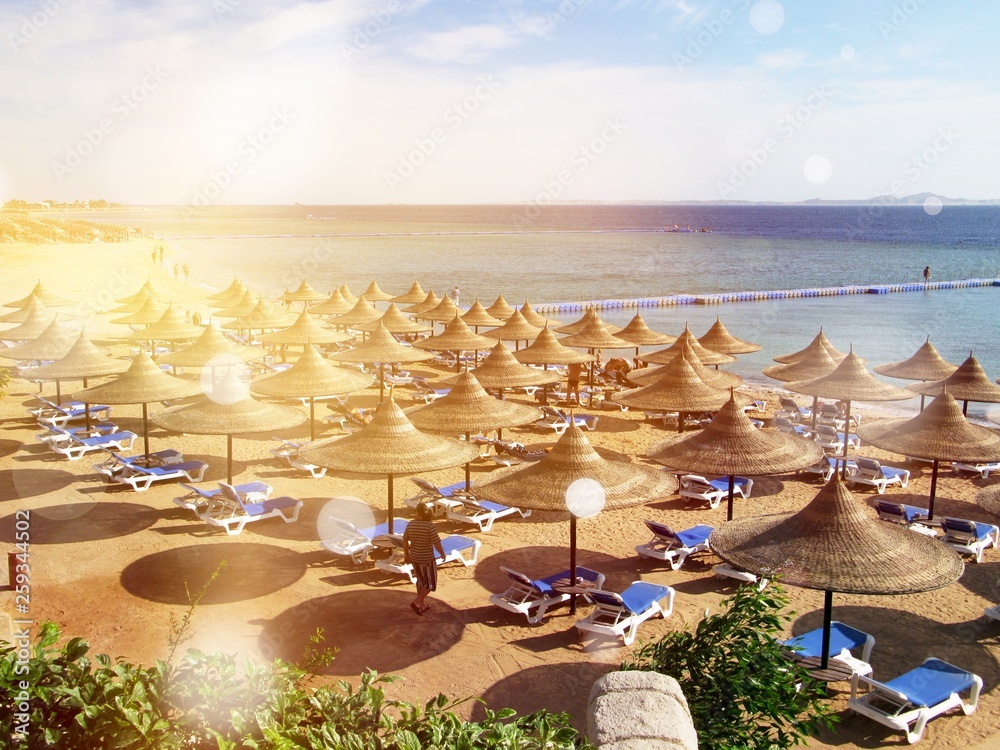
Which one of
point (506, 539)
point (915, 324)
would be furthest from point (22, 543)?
point (915, 324)

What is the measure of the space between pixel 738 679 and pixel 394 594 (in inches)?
194

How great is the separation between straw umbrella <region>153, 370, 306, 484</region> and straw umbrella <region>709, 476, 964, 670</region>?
6531mm

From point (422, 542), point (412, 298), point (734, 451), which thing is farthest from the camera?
point (412, 298)

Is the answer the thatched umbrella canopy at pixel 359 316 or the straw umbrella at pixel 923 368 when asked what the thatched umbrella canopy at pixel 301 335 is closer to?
the thatched umbrella canopy at pixel 359 316

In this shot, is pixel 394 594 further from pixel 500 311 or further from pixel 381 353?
pixel 500 311

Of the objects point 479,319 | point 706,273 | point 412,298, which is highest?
point 706,273

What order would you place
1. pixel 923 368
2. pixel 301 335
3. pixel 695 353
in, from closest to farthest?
pixel 923 368
pixel 301 335
pixel 695 353

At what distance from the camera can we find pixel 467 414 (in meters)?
12.5

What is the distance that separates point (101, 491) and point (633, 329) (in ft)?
47.3

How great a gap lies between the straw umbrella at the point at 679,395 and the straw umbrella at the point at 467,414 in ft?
8.26

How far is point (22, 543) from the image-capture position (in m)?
9.46

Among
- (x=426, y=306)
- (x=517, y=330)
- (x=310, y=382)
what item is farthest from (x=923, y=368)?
(x=426, y=306)

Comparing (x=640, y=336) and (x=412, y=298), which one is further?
(x=412, y=298)

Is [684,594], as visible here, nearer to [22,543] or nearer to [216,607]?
[216,607]
